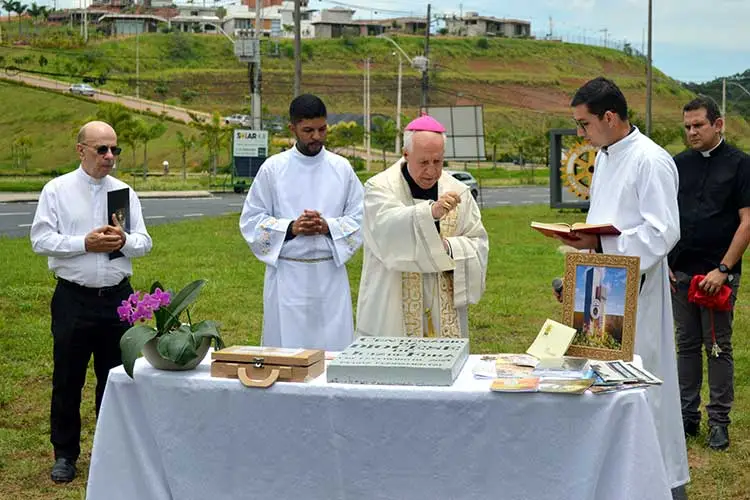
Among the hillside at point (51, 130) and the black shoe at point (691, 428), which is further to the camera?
the hillside at point (51, 130)

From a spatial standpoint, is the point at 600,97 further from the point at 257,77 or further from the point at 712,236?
the point at 257,77

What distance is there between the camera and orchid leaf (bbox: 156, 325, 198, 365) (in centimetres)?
440

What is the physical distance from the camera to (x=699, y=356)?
685 cm

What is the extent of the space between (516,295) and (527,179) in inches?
1608

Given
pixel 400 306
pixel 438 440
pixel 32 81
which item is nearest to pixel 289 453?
pixel 438 440

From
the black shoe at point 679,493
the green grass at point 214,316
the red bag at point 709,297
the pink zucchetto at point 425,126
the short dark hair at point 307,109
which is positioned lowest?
the green grass at point 214,316

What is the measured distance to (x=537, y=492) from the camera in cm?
411

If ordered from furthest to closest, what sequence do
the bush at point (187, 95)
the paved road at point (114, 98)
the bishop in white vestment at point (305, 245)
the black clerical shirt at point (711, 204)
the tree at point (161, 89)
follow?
the bush at point (187, 95)
the tree at point (161, 89)
the paved road at point (114, 98)
the black clerical shirt at point (711, 204)
the bishop in white vestment at point (305, 245)

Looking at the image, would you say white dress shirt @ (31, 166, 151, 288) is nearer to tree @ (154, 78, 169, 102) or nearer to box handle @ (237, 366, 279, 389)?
box handle @ (237, 366, 279, 389)

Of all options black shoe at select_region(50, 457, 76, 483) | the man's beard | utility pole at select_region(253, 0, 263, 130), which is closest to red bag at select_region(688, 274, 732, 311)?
the man's beard

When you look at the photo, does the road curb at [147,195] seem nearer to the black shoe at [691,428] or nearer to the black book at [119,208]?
the black book at [119,208]

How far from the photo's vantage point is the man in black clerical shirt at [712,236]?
21.0 ft

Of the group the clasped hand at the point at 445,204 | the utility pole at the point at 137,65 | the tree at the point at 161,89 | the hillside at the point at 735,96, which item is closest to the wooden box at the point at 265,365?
the clasped hand at the point at 445,204

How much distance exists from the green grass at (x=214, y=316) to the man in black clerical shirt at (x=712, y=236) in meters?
0.46
